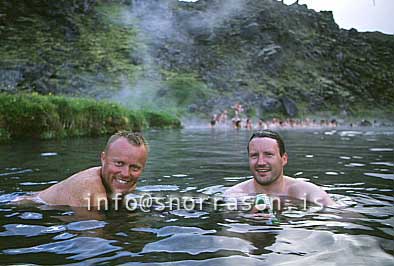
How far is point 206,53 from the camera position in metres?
64.5

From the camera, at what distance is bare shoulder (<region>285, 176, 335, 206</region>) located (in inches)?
200

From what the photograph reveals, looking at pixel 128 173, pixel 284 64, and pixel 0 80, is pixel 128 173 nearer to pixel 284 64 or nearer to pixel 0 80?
pixel 0 80

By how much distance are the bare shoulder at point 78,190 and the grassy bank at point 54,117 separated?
939 centimetres

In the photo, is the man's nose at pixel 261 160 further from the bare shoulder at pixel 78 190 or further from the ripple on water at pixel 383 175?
the ripple on water at pixel 383 175

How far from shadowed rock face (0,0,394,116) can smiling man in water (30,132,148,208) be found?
107 ft

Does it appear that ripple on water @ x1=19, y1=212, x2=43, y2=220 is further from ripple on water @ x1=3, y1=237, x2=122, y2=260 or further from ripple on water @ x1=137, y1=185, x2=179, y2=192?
ripple on water @ x1=137, y1=185, x2=179, y2=192

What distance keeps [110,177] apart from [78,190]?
0.36 m

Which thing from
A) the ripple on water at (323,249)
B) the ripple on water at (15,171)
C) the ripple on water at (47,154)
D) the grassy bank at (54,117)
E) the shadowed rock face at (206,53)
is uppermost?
the shadowed rock face at (206,53)

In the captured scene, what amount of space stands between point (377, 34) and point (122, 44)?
58.6 meters

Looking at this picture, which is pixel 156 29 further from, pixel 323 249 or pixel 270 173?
pixel 323 249

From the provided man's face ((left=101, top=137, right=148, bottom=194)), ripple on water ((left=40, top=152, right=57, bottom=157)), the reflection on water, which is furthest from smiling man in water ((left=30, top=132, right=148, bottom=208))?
ripple on water ((left=40, top=152, right=57, bottom=157))

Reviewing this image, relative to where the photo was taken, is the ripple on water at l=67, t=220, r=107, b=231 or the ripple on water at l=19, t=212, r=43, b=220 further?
the ripple on water at l=19, t=212, r=43, b=220

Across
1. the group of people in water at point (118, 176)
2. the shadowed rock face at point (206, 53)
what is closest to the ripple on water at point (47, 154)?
the group of people in water at point (118, 176)

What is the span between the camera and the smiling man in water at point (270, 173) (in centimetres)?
536
